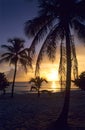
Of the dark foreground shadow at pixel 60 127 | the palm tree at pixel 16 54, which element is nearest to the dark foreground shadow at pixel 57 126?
the dark foreground shadow at pixel 60 127

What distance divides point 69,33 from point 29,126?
603cm

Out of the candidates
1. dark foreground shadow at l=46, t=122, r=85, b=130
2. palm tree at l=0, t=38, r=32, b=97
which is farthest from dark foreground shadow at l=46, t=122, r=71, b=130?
palm tree at l=0, t=38, r=32, b=97

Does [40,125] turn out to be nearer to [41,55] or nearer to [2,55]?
[41,55]

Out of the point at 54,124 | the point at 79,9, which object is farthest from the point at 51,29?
the point at 54,124

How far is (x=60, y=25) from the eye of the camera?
17.8 m

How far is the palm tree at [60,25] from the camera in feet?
58.1

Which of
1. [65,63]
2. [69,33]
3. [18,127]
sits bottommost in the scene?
[18,127]

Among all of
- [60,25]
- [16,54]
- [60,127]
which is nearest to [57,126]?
[60,127]

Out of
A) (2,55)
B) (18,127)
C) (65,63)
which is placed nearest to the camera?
(18,127)

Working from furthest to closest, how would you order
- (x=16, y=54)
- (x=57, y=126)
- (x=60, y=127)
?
(x=16, y=54) → (x=57, y=126) → (x=60, y=127)

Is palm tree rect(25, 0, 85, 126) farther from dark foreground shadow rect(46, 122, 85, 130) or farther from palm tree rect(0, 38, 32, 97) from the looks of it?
palm tree rect(0, 38, 32, 97)

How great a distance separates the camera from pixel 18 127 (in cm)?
1708

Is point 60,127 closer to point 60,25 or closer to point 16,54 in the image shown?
point 60,25

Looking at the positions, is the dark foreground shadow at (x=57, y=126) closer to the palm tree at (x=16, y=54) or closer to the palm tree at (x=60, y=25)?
the palm tree at (x=60, y=25)
